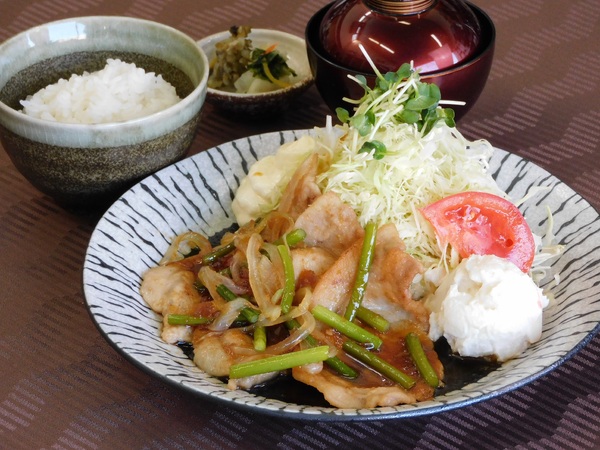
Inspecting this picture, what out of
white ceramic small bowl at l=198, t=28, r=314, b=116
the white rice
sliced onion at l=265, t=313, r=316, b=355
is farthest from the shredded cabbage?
the white rice

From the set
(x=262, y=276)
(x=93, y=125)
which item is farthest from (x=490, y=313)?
(x=93, y=125)

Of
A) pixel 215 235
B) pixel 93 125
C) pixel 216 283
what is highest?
pixel 93 125

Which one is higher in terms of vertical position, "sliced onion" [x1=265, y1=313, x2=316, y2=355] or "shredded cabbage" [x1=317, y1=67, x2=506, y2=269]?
"shredded cabbage" [x1=317, y1=67, x2=506, y2=269]

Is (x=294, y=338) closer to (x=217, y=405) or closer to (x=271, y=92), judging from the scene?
(x=217, y=405)

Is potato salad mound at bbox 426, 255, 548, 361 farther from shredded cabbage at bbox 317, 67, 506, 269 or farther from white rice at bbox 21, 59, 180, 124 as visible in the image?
white rice at bbox 21, 59, 180, 124

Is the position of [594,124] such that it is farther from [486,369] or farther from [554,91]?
[486,369]

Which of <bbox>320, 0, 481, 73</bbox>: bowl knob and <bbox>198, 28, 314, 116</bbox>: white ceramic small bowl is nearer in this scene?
<bbox>320, 0, 481, 73</bbox>: bowl knob
